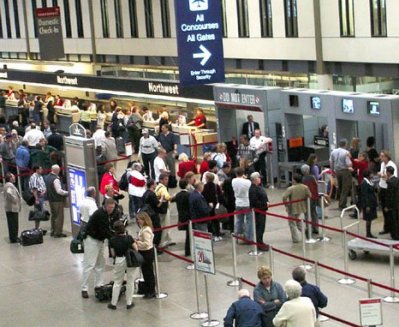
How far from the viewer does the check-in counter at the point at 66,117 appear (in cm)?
3740

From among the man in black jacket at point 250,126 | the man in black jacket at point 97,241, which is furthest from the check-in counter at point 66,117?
the man in black jacket at point 97,241

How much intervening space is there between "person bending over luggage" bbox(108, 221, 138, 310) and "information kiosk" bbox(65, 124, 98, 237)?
4.25m

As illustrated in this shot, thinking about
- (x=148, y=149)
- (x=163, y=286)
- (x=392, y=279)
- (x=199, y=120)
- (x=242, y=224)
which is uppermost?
(x=199, y=120)

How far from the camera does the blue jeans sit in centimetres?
1795

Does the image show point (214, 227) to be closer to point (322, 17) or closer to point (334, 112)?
point (334, 112)

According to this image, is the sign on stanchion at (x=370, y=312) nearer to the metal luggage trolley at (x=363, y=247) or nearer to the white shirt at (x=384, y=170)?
the metal luggage trolley at (x=363, y=247)

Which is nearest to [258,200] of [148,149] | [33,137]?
[148,149]

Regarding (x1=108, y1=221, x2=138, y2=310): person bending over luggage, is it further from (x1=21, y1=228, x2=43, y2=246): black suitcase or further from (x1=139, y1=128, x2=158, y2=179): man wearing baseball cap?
(x1=139, y1=128, x2=158, y2=179): man wearing baseball cap

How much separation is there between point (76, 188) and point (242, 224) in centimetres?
361

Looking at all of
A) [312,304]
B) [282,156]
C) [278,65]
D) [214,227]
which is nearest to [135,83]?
[278,65]

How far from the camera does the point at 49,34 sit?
38.2m

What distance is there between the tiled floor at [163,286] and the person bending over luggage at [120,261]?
0.21 metres

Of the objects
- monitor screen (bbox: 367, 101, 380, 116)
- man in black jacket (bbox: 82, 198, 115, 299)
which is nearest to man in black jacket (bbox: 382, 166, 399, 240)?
monitor screen (bbox: 367, 101, 380, 116)

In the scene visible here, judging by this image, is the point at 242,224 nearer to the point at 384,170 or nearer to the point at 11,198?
the point at 384,170
